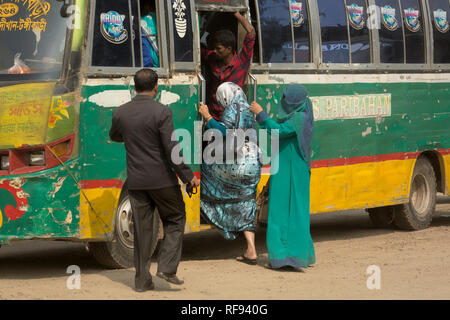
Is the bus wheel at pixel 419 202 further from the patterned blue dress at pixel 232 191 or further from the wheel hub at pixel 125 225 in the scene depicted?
the wheel hub at pixel 125 225

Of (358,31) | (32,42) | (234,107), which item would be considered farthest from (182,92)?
(358,31)

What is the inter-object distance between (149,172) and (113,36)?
5.30 feet

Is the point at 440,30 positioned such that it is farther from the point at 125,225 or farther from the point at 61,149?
the point at 61,149

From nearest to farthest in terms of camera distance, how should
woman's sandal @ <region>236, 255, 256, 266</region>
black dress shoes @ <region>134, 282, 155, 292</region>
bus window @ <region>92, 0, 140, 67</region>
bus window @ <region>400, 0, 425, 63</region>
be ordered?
black dress shoes @ <region>134, 282, 155, 292</region> → bus window @ <region>92, 0, 140, 67</region> → woman's sandal @ <region>236, 255, 256, 266</region> → bus window @ <region>400, 0, 425, 63</region>

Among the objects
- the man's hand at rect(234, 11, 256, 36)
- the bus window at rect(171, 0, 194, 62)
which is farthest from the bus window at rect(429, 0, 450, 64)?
the bus window at rect(171, 0, 194, 62)

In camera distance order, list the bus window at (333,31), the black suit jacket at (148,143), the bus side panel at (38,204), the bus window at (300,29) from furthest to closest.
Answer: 1. the bus window at (333,31)
2. the bus window at (300,29)
3. the bus side panel at (38,204)
4. the black suit jacket at (148,143)

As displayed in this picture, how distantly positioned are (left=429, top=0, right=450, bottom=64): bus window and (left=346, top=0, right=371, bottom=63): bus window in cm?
159

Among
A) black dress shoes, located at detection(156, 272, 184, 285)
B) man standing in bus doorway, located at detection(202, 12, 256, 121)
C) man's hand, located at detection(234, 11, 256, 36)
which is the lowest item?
black dress shoes, located at detection(156, 272, 184, 285)

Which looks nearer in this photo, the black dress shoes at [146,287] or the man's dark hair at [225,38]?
the black dress shoes at [146,287]

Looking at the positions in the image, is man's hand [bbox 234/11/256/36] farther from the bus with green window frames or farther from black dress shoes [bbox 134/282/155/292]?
black dress shoes [bbox 134/282/155/292]

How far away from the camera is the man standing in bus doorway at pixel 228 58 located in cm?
964

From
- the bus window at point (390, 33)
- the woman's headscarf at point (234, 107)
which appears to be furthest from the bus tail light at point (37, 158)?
the bus window at point (390, 33)

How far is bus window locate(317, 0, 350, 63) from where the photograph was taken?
10930 mm

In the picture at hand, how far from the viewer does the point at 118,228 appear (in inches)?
355
